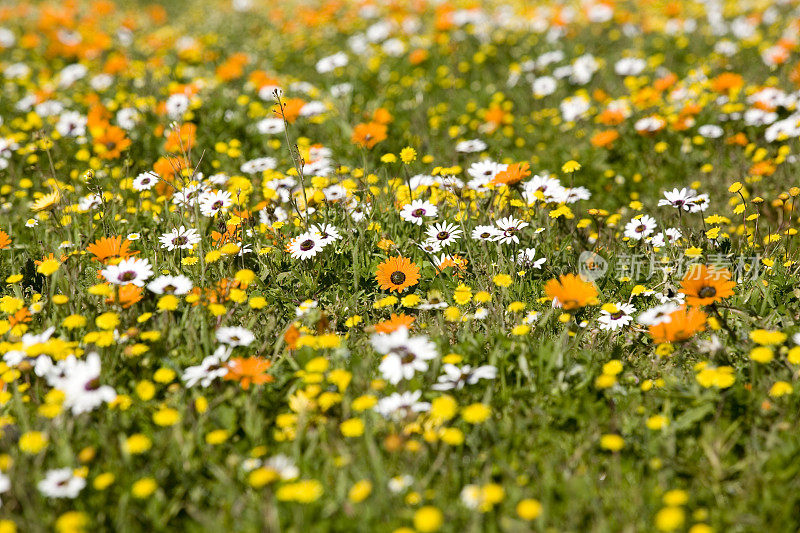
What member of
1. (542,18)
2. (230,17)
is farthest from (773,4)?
(230,17)

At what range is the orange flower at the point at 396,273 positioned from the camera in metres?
3.26

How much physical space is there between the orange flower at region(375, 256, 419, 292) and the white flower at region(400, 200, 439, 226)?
289mm

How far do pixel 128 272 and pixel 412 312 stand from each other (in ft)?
4.22

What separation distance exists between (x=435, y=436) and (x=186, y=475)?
2.67ft

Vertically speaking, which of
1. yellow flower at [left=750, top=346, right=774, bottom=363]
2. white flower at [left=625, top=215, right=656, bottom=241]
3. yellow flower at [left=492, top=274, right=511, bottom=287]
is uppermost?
yellow flower at [left=750, top=346, right=774, bottom=363]

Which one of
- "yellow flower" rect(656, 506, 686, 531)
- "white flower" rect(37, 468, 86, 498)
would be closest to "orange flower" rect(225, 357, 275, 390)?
"white flower" rect(37, 468, 86, 498)

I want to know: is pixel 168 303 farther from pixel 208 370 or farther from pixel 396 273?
pixel 396 273

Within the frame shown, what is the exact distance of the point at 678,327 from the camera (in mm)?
2604

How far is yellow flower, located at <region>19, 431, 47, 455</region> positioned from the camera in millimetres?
2123

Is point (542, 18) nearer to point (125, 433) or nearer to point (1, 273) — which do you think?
point (1, 273)

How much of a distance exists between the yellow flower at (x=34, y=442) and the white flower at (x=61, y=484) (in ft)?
0.30

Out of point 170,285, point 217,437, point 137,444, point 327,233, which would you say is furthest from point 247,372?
point 327,233

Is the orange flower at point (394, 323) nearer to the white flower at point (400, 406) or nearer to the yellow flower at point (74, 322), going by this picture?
the white flower at point (400, 406)

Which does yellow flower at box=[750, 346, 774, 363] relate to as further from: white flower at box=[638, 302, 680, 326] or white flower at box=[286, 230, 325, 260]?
white flower at box=[286, 230, 325, 260]
